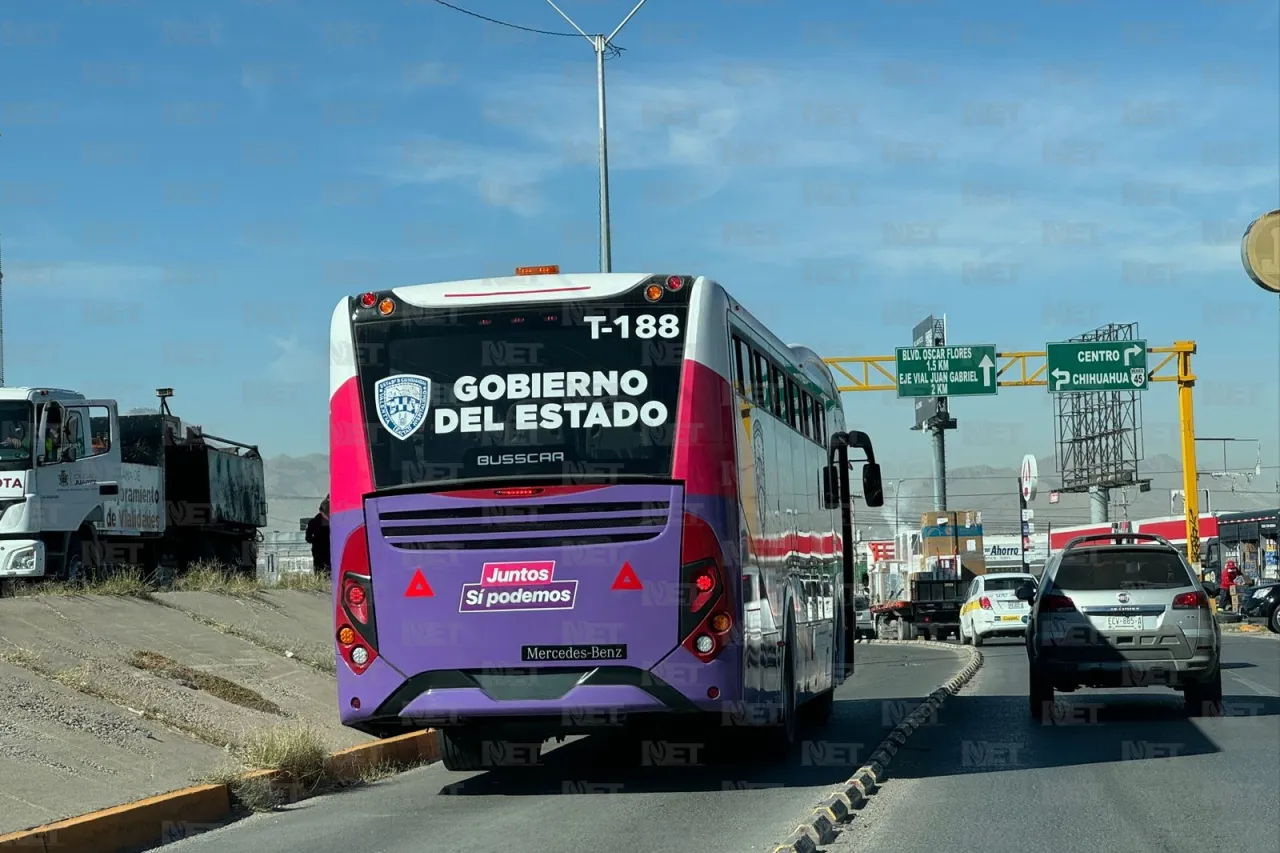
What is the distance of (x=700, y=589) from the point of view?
10586 millimetres

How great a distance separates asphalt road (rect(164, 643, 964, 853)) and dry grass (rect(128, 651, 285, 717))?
176 centimetres

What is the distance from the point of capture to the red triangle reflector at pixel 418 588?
10.8 metres

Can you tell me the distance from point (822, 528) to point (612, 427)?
5885mm

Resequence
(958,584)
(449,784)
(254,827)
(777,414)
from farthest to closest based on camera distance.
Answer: (958,584) < (777,414) < (449,784) < (254,827)

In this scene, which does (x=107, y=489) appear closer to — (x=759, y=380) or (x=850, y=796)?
(x=759, y=380)

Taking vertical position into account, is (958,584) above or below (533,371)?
below

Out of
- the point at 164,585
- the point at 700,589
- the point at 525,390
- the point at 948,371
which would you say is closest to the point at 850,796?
the point at 700,589

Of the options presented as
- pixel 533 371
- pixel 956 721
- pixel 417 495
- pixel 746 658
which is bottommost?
pixel 956 721

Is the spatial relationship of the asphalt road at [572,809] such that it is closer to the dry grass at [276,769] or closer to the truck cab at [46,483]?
the dry grass at [276,769]

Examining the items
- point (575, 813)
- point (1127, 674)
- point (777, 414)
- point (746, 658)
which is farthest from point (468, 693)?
point (1127, 674)

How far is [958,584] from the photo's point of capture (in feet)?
151

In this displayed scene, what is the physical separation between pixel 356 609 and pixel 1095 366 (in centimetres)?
3291

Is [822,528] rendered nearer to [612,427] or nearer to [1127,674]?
[1127,674]

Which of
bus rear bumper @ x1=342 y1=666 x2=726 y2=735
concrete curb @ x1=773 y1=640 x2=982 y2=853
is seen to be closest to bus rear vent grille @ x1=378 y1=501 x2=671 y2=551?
bus rear bumper @ x1=342 y1=666 x2=726 y2=735
